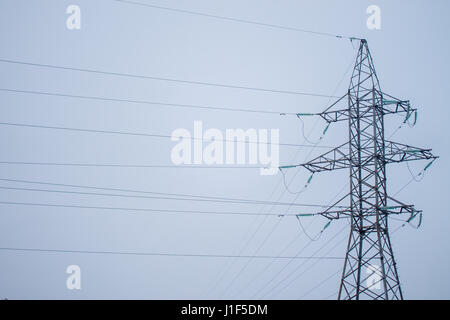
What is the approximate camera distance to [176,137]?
56.2 ft

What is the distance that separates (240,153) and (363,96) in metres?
6.61

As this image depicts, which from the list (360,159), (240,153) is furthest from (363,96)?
(240,153)

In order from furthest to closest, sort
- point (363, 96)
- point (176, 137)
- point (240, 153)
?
point (240, 153), point (176, 137), point (363, 96)
